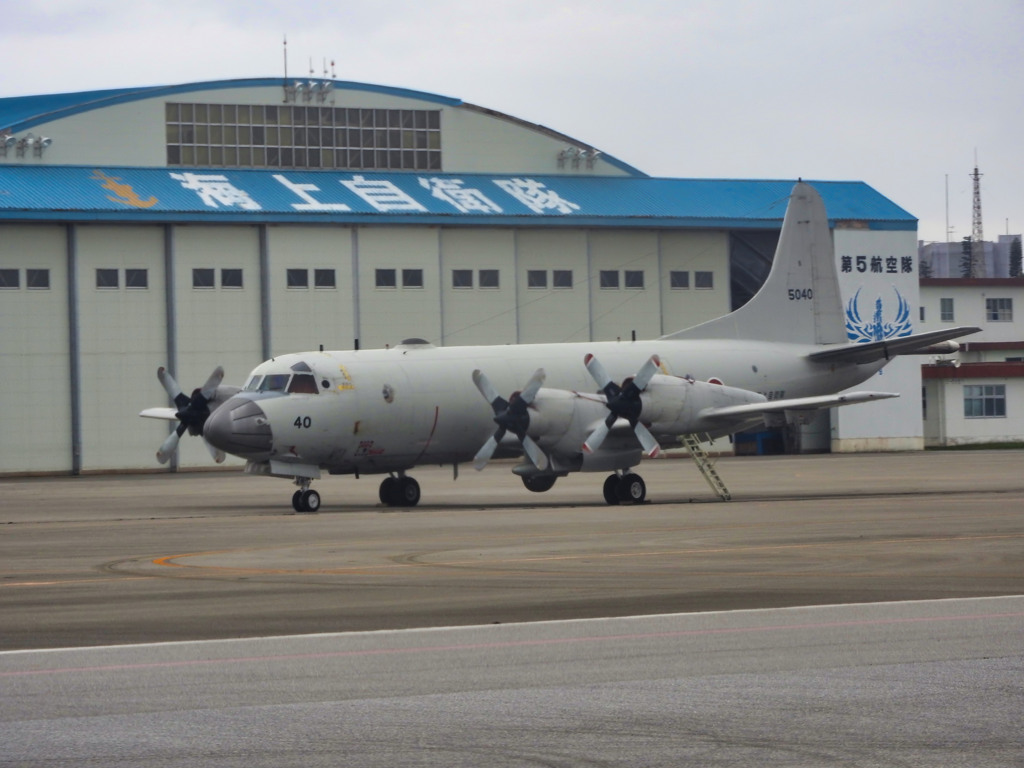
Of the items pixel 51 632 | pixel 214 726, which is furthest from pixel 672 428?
pixel 214 726

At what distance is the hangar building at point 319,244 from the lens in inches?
2422

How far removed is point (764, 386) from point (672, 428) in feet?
18.4

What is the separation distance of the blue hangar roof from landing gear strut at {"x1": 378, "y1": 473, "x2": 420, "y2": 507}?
28694mm

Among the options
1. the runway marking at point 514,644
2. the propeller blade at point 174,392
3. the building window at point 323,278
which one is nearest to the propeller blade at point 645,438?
the propeller blade at point 174,392

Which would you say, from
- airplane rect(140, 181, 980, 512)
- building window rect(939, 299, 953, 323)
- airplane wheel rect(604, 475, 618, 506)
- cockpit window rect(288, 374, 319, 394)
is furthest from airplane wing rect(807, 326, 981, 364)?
building window rect(939, 299, 953, 323)

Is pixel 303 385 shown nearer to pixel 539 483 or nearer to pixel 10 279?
pixel 539 483

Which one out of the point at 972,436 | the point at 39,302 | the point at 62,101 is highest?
the point at 62,101

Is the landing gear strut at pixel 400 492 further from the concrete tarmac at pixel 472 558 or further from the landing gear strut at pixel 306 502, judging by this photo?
the landing gear strut at pixel 306 502

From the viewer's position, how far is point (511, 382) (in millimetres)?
38969

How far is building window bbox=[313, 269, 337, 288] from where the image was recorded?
65375 mm

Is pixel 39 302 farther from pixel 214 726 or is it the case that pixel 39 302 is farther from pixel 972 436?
pixel 214 726

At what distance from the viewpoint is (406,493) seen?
38.1m

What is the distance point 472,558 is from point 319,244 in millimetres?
45564

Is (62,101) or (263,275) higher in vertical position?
(62,101)
